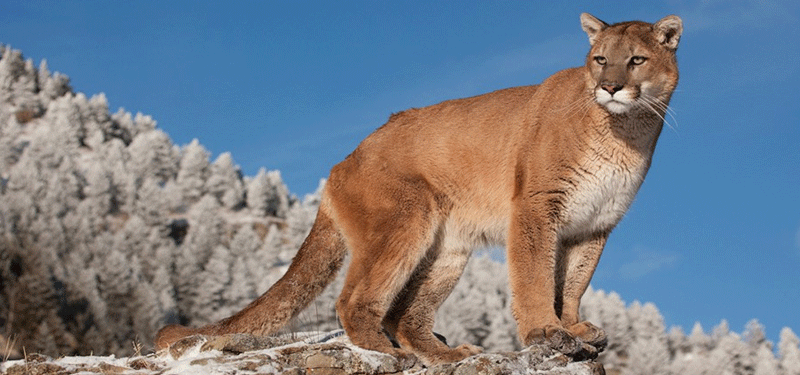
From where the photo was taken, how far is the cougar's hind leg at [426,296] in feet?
32.0

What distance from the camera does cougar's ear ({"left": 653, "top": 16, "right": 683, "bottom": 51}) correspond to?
920 centimetres

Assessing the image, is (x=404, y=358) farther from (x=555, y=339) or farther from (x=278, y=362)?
(x=555, y=339)

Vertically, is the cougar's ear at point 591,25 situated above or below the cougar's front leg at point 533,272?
above

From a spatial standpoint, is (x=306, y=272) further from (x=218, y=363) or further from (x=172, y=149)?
(x=172, y=149)

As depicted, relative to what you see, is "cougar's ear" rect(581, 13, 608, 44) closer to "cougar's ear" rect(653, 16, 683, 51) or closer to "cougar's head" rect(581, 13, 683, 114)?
"cougar's head" rect(581, 13, 683, 114)

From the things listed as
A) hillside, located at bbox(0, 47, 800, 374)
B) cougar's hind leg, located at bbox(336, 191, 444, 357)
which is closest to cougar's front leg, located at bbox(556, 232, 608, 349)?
cougar's hind leg, located at bbox(336, 191, 444, 357)

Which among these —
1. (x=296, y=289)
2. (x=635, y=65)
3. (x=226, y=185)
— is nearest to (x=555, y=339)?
(x=635, y=65)

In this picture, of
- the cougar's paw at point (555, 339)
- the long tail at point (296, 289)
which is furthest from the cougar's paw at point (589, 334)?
the long tail at point (296, 289)

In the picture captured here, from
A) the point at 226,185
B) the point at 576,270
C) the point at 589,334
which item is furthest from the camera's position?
the point at 226,185

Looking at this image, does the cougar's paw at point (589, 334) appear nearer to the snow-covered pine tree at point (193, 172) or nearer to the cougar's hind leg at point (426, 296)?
the cougar's hind leg at point (426, 296)

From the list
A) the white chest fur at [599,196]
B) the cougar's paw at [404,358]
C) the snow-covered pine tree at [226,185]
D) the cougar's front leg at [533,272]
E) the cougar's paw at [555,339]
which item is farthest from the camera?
the snow-covered pine tree at [226,185]

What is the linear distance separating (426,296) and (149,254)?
11846 cm

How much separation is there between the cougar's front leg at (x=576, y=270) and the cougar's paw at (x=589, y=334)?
0.67 feet

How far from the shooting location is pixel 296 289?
9828 millimetres
